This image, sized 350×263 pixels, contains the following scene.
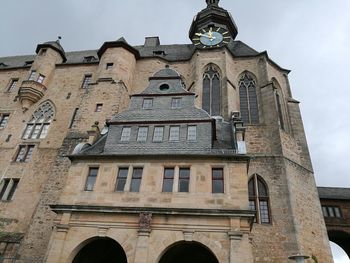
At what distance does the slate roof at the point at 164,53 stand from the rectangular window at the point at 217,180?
15.0 metres

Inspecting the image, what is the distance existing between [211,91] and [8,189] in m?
16.3

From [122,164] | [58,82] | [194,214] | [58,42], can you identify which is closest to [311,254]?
[194,214]

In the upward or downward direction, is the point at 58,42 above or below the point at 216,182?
above

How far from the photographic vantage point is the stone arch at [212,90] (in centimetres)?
2154

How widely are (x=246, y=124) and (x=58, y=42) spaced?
2004 centimetres

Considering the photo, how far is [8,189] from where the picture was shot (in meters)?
20.0

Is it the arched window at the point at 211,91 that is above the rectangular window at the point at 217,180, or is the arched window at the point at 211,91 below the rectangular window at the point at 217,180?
above

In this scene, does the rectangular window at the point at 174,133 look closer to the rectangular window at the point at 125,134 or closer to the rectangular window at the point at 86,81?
the rectangular window at the point at 125,134

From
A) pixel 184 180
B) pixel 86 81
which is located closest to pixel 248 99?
pixel 184 180

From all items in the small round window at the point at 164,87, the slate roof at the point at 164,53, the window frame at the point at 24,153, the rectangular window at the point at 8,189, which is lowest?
the rectangular window at the point at 8,189

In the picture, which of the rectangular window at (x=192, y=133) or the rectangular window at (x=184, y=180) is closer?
the rectangular window at (x=184, y=180)

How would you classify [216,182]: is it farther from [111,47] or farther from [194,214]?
[111,47]

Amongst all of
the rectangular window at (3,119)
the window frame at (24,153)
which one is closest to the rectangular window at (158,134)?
the window frame at (24,153)

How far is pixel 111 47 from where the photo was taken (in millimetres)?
25438
